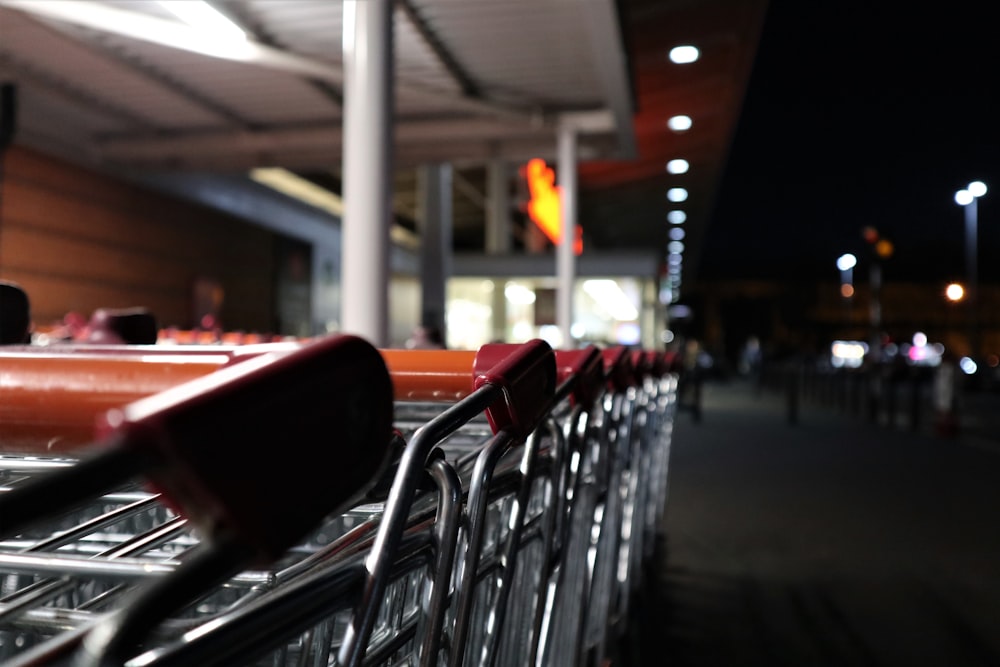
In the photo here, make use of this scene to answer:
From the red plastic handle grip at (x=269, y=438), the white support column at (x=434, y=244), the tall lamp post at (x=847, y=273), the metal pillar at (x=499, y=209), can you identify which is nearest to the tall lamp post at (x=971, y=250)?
the tall lamp post at (x=847, y=273)

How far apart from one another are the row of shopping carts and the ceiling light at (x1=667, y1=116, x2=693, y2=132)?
47.4ft

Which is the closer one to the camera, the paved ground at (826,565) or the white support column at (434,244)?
the paved ground at (826,565)

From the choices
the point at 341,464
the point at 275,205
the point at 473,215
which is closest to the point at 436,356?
the point at 341,464

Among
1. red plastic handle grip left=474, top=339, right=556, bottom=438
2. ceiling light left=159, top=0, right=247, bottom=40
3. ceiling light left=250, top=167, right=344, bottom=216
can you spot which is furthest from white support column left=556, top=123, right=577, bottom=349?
red plastic handle grip left=474, top=339, right=556, bottom=438

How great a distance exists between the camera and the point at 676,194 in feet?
79.9

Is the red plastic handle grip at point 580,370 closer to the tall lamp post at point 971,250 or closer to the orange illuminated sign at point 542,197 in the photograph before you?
the orange illuminated sign at point 542,197

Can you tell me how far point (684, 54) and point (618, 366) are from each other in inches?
432

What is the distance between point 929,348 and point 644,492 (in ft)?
170

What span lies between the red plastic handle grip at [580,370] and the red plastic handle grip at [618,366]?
39 cm

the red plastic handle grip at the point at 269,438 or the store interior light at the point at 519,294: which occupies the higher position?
the store interior light at the point at 519,294

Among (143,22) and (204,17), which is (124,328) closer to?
(143,22)

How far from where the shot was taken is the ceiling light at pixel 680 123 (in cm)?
1581

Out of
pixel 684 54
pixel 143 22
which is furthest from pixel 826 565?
pixel 684 54

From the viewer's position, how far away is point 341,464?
20.6 inches
